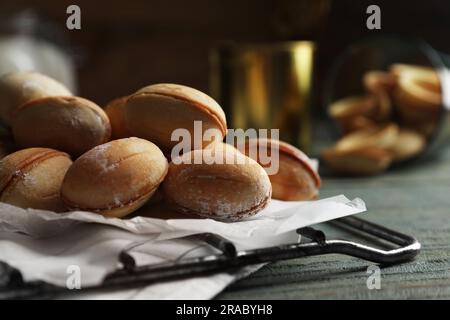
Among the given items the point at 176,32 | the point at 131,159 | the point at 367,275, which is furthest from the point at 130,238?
the point at 176,32

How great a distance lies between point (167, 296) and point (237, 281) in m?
0.07

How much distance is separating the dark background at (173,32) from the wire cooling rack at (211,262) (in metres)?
1.07

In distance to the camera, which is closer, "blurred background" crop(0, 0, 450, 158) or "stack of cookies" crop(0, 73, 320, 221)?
"stack of cookies" crop(0, 73, 320, 221)

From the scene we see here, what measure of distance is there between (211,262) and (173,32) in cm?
118

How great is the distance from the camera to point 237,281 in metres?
0.47

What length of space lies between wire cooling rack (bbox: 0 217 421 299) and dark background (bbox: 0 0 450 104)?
1066 millimetres

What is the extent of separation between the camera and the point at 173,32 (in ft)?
5.11

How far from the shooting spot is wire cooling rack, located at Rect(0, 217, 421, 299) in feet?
1.38
